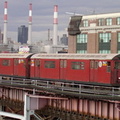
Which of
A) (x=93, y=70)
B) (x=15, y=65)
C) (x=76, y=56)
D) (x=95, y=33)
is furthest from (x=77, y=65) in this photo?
(x=95, y=33)

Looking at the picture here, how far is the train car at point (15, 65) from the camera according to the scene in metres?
37.9

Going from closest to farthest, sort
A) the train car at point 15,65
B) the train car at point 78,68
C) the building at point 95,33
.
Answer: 1. the train car at point 78,68
2. the train car at point 15,65
3. the building at point 95,33

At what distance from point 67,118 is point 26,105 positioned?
4445 millimetres

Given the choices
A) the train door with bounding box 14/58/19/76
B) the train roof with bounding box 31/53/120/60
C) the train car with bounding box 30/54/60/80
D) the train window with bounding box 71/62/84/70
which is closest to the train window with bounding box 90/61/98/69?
the train roof with bounding box 31/53/120/60

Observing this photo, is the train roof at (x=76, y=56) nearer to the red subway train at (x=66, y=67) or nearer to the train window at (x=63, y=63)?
the red subway train at (x=66, y=67)

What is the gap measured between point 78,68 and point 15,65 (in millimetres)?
11393

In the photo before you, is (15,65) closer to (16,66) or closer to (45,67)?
(16,66)

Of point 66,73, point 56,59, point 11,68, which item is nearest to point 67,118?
point 66,73

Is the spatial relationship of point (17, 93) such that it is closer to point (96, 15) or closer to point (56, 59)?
point (56, 59)

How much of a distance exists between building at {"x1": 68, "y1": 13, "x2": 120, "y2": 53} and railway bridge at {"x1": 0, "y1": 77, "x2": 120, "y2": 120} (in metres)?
30.7

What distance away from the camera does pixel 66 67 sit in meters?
32.6

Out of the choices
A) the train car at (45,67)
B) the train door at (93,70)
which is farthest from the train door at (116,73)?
the train car at (45,67)

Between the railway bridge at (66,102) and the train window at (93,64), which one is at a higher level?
the train window at (93,64)

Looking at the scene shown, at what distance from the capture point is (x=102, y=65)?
2920cm
